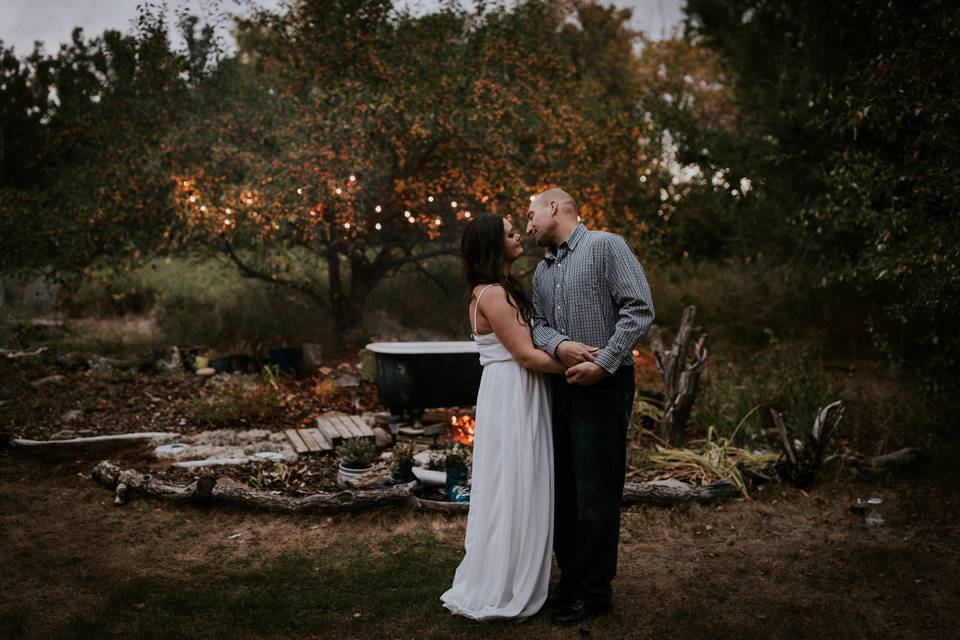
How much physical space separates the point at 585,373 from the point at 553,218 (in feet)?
2.45

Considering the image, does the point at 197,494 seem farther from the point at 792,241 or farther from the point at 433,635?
the point at 792,241

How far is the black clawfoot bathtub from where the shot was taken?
7.11m

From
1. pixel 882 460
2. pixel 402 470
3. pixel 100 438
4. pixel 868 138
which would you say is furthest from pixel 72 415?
pixel 868 138

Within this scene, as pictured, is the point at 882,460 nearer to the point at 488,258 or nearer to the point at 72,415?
the point at 488,258

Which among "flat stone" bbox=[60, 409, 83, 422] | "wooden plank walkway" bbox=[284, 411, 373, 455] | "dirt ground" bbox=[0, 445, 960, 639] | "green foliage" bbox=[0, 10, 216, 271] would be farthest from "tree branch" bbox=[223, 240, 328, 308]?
"dirt ground" bbox=[0, 445, 960, 639]

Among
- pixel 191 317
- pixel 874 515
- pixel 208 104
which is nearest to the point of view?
pixel 874 515

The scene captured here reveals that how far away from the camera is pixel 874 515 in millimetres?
4941

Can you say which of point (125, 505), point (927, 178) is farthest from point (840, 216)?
point (125, 505)

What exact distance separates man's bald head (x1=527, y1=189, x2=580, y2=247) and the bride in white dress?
0.13 m

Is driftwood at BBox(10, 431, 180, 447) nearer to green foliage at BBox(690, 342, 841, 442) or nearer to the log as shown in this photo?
the log

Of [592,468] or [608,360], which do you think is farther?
[592,468]

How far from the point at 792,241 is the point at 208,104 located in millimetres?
7955

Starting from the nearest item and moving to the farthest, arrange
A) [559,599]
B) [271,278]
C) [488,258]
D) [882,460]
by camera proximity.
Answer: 1. [488,258]
2. [559,599]
3. [882,460]
4. [271,278]

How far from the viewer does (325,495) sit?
4.96 meters
